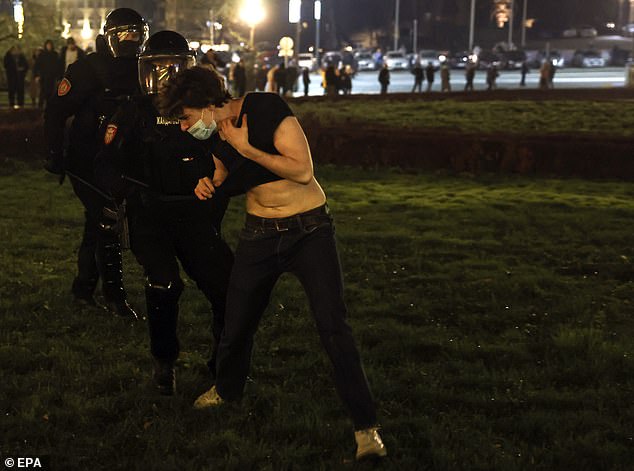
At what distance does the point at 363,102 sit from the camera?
29.8 metres

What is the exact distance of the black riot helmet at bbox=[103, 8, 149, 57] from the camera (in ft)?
19.8

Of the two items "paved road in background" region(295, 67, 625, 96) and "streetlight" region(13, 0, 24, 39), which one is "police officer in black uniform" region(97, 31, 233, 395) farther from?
"paved road in background" region(295, 67, 625, 96)

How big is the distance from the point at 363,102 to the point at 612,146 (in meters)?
14.4

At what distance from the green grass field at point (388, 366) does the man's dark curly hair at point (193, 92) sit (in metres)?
1.47

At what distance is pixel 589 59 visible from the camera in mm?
70000

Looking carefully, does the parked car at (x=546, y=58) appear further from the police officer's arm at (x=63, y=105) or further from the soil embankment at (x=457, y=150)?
the police officer's arm at (x=63, y=105)

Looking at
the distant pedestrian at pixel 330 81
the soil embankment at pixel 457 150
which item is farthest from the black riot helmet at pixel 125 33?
the distant pedestrian at pixel 330 81

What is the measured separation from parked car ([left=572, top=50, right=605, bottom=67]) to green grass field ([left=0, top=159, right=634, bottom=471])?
202 feet

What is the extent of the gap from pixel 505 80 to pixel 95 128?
5071cm

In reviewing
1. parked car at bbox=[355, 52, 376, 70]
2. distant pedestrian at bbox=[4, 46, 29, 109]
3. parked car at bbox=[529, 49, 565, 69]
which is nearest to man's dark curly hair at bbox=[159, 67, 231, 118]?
distant pedestrian at bbox=[4, 46, 29, 109]

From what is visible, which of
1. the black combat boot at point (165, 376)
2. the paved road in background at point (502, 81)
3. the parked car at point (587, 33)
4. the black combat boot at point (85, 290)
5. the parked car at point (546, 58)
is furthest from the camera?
the parked car at point (587, 33)

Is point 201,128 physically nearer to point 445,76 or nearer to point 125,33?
point 125,33

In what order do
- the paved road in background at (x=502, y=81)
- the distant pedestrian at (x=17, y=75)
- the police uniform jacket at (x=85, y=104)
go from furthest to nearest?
the paved road in background at (x=502, y=81) → the distant pedestrian at (x=17, y=75) → the police uniform jacket at (x=85, y=104)

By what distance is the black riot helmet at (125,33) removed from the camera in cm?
604
